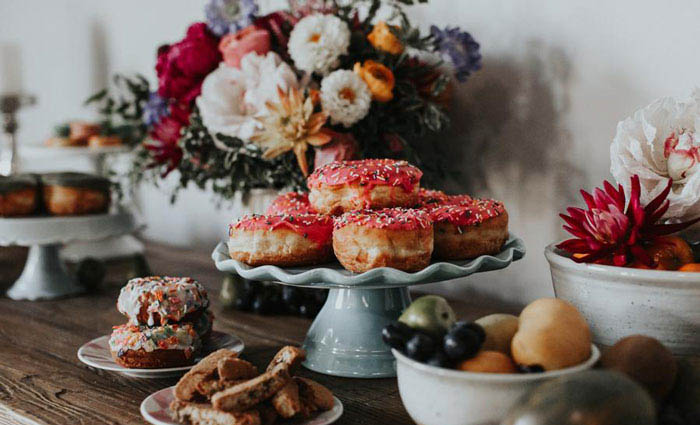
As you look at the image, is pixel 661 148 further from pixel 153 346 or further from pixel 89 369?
pixel 89 369

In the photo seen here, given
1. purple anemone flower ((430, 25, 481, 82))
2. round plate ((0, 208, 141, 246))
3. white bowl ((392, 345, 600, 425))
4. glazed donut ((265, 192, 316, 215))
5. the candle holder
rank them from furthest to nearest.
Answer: the candle holder → round plate ((0, 208, 141, 246)) → purple anemone flower ((430, 25, 481, 82)) → glazed donut ((265, 192, 316, 215)) → white bowl ((392, 345, 600, 425))

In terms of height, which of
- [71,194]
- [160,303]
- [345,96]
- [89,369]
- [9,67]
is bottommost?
[89,369]

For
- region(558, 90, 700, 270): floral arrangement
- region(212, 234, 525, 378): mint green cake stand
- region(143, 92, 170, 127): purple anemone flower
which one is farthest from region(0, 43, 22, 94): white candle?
region(558, 90, 700, 270): floral arrangement

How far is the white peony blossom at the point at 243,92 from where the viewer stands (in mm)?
1149

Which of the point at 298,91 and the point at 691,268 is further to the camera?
the point at 298,91

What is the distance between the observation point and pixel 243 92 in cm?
121

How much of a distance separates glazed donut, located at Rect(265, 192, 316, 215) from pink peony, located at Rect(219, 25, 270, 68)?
0.31m

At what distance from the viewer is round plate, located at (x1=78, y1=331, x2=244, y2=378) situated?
90cm

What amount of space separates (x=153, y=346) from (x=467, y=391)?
456 mm

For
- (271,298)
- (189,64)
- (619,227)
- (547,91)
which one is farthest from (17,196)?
(619,227)

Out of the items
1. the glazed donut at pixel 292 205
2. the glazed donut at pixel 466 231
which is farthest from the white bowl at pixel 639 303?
the glazed donut at pixel 292 205

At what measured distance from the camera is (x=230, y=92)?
1.19m

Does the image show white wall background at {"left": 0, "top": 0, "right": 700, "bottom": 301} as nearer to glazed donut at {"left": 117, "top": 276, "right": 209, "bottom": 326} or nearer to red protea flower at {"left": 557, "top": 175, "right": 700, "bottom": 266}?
red protea flower at {"left": 557, "top": 175, "right": 700, "bottom": 266}

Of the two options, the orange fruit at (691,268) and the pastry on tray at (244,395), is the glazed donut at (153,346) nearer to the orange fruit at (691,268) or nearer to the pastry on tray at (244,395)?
the pastry on tray at (244,395)
